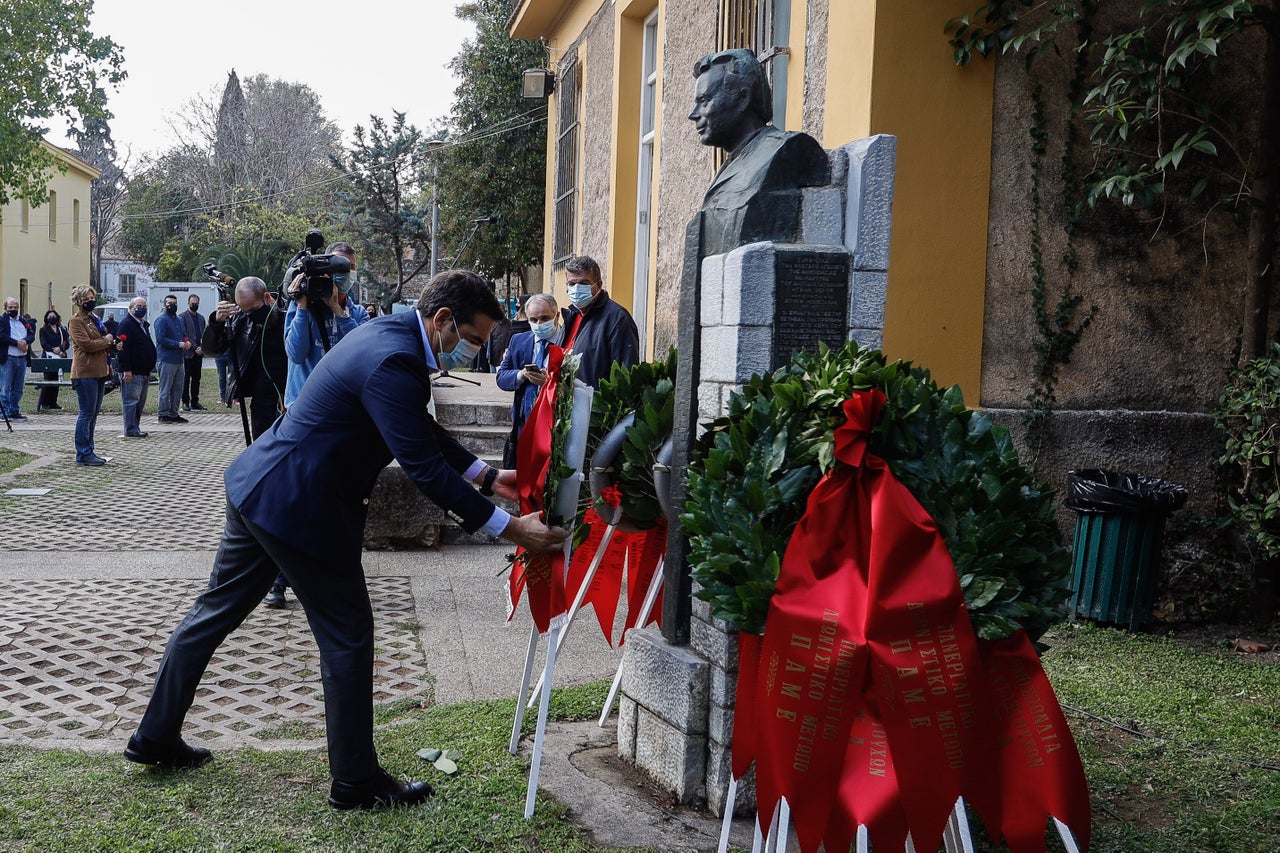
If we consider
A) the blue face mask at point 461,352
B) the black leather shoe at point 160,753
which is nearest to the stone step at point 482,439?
the blue face mask at point 461,352

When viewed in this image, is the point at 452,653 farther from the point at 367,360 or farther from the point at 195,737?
the point at 367,360

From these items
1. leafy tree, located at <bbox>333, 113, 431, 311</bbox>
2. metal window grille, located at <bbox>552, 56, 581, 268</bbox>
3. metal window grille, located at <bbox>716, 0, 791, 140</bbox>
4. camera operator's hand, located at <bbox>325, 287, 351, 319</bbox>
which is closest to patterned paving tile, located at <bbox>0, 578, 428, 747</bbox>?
camera operator's hand, located at <bbox>325, 287, 351, 319</bbox>

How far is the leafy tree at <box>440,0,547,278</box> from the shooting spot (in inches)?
940

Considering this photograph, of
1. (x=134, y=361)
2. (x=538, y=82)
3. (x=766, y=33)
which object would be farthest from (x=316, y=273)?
(x=538, y=82)

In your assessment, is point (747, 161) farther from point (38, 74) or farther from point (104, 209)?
point (104, 209)

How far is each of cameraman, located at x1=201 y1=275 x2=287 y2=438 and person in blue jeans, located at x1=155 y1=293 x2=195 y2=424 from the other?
430 inches

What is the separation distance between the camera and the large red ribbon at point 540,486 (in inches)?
158

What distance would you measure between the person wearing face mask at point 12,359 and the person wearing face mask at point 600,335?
12740mm

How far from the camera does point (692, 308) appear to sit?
172 inches

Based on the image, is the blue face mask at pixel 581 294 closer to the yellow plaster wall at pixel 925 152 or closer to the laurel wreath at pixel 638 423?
the yellow plaster wall at pixel 925 152

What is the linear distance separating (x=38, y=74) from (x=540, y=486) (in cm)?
2227

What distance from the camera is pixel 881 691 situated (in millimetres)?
2938

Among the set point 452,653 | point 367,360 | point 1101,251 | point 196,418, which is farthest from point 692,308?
point 196,418

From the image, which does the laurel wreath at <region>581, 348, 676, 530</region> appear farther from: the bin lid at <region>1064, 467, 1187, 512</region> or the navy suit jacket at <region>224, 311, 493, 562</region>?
the bin lid at <region>1064, 467, 1187, 512</region>
